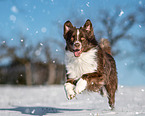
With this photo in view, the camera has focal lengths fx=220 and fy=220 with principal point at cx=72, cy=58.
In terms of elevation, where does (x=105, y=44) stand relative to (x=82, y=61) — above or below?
above

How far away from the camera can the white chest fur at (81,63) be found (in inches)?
188

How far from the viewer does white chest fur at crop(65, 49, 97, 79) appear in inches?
188

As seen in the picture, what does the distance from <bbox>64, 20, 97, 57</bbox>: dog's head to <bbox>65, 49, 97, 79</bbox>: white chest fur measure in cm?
10

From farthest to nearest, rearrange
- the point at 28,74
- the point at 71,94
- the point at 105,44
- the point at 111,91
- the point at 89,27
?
the point at 28,74, the point at 105,44, the point at 111,91, the point at 89,27, the point at 71,94

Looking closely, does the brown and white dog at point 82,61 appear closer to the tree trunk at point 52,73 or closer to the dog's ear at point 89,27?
the dog's ear at point 89,27

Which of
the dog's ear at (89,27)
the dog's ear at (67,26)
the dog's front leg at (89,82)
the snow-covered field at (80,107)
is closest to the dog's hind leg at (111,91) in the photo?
the snow-covered field at (80,107)

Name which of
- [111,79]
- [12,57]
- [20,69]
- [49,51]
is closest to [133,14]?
[49,51]

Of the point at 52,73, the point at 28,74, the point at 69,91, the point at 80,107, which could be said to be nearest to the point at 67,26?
the point at 69,91

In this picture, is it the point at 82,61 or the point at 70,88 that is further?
the point at 82,61

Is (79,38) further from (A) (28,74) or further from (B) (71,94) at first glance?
(A) (28,74)

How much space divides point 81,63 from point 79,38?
0.54 m

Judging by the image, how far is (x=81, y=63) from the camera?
4789mm

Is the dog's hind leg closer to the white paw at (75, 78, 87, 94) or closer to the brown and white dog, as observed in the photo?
the brown and white dog

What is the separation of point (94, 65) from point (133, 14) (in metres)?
11.6
